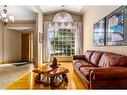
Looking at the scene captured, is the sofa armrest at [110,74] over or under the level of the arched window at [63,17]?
Answer: under

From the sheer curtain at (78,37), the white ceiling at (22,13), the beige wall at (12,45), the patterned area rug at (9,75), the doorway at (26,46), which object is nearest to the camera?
the patterned area rug at (9,75)

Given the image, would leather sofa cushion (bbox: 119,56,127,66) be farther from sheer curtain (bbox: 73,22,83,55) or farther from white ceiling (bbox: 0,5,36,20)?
sheer curtain (bbox: 73,22,83,55)

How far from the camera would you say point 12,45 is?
10.9 m

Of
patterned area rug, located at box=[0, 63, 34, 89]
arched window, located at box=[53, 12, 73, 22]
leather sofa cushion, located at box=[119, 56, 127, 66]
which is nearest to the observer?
leather sofa cushion, located at box=[119, 56, 127, 66]

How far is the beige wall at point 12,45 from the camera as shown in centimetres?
1019

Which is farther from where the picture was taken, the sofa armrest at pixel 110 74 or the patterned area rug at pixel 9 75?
the patterned area rug at pixel 9 75

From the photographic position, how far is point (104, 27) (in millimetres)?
5520

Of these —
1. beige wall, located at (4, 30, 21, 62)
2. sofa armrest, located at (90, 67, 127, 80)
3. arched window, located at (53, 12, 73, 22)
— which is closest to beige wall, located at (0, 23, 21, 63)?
beige wall, located at (4, 30, 21, 62)

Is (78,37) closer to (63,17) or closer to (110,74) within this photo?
(63,17)

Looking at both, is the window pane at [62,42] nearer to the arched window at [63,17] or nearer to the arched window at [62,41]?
the arched window at [62,41]

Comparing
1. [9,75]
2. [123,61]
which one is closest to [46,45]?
[9,75]

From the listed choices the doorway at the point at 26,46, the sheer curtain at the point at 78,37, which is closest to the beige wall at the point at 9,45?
the doorway at the point at 26,46

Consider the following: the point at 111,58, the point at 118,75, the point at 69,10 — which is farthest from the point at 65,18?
the point at 118,75

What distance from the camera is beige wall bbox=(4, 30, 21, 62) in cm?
1019
